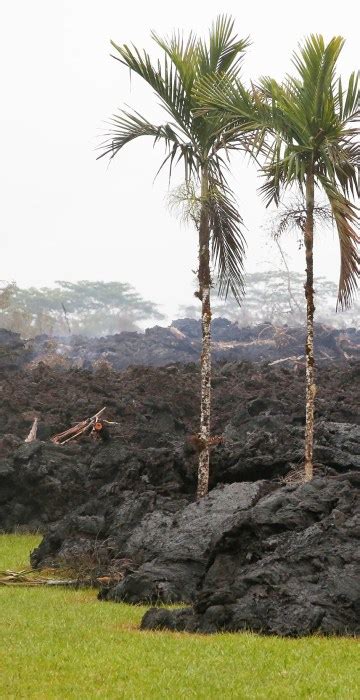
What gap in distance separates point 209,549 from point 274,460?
14.3ft

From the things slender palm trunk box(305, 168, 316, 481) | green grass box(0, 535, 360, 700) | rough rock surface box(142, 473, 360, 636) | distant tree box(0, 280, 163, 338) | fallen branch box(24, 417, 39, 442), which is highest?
distant tree box(0, 280, 163, 338)

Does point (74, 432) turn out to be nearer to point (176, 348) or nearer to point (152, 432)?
point (152, 432)

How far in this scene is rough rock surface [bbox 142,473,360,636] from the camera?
429 inches

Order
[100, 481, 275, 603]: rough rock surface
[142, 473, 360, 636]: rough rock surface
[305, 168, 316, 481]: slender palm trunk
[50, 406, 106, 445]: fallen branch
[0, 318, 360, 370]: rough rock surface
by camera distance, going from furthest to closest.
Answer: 1. [0, 318, 360, 370]: rough rock surface
2. [50, 406, 106, 445]: fallen branch
3. [305, 168, 316, 481]: slender palm trunk
4. [100, 481, 275, 603]: rough rock surface
5. [142, 473, 360, 636]: rough rock surface

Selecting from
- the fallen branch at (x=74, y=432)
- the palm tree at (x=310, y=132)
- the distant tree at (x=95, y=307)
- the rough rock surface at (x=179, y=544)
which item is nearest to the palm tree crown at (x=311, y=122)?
the palm tree at (x=310, y=132)

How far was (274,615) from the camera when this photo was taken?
11.0m

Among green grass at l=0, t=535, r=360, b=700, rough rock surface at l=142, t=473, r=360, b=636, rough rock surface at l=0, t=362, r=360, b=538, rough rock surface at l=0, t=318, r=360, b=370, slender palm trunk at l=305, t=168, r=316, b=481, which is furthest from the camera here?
rough rock surface at l=0, t=318, r=360, b=370

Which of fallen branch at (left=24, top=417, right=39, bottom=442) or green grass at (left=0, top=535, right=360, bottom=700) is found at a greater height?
fallen branch at (left=24, top=417, right=39, bottom=442)

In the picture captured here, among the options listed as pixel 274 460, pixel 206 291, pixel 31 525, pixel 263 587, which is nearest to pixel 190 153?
pixel 206 291

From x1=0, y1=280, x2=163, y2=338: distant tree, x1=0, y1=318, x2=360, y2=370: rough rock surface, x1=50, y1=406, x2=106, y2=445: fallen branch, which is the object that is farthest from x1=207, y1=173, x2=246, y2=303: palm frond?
x1=0, y1=280, x2=163, y2=338: distant tree

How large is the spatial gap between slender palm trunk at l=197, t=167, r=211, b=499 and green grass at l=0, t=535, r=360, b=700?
5097 mm

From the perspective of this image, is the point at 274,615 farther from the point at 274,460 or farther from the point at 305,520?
the point at 274,460

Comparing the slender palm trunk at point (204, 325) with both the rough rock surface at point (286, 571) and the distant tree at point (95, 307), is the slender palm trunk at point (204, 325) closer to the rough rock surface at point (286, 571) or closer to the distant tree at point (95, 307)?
the rough rock surface at point (286, 571)

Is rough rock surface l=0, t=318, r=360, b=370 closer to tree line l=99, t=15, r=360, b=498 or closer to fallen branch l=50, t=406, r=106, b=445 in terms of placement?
fallen branch l=50, t=406, r=106, b=445
